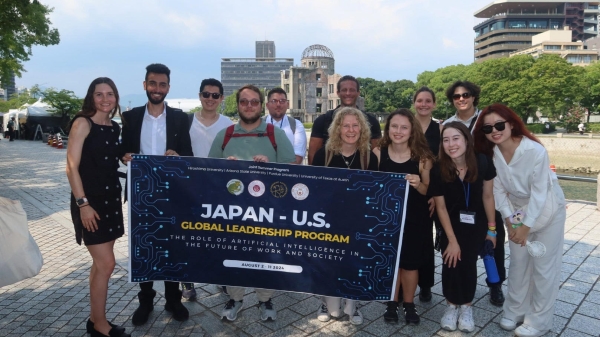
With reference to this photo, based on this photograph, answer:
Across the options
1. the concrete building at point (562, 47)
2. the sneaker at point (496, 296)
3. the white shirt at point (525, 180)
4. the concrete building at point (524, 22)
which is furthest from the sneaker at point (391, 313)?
the concrete building at point (524, 22)

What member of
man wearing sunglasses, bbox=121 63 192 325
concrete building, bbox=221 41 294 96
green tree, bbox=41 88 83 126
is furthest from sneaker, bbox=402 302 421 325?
concrete building, bbox=221 41 294 96

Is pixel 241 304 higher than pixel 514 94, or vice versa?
pixel 514 94

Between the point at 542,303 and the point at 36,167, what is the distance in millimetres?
18442

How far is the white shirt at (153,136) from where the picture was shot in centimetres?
395

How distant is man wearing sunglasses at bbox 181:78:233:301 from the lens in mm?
4680

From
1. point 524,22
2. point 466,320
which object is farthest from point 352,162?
point 524,22

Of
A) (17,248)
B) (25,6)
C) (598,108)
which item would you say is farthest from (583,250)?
(598,108)

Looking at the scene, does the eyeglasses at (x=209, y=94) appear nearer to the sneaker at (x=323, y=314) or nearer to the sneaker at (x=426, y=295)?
the sneaker at (x=323, y=314)

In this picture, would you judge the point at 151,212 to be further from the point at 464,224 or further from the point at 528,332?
the point at 528,332

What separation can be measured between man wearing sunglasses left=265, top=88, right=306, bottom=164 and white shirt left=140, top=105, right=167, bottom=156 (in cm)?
204

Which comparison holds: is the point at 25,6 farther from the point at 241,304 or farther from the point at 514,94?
the point at 514,94

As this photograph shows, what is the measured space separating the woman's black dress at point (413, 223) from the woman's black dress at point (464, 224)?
154mm

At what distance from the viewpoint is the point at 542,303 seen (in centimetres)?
359

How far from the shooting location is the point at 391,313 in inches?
154
